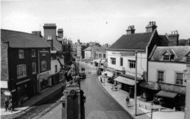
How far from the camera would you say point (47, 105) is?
71.0 ft

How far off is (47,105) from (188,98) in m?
18.3

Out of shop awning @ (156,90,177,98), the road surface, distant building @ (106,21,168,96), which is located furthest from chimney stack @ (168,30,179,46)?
the road surface

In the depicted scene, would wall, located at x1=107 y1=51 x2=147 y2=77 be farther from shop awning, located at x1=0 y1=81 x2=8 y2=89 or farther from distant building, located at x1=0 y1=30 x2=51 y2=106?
shop awning, located at x1=0 y1=81 x2=8 y2=89

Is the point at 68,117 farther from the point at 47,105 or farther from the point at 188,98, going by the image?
the point at 47,105

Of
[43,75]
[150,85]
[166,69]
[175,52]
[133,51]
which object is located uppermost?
[133,51]

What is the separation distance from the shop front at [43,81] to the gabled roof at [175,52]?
2133 centimetres

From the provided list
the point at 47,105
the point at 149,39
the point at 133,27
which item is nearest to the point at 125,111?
the point at 47,105

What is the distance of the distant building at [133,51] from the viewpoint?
25266 mm

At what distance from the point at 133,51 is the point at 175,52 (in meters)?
7.13

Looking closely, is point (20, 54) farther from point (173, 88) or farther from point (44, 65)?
point (173, 88)

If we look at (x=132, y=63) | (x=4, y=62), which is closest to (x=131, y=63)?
(x=132, y=63)

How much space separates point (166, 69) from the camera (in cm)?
2191

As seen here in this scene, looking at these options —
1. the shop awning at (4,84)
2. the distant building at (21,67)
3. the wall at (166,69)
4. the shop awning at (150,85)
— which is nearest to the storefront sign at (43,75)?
the distant building at (21,67)

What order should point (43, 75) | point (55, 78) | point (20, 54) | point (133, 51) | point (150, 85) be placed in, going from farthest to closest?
1. point (55, 78)
2. point (43, 75)
3. point (133, 51)
4. point (150, 85)
5. point (20, 54)
